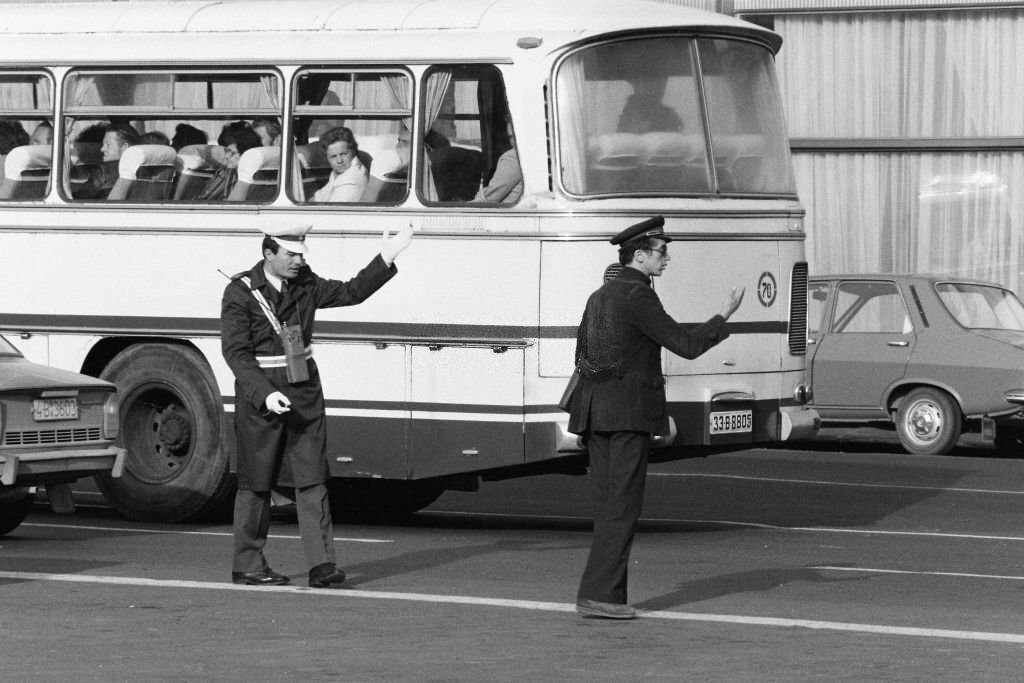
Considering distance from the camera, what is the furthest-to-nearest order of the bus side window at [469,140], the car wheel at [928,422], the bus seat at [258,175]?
the car wheel at [928,422] < the bus seat at [258,175] < the bus side window at [469,140]

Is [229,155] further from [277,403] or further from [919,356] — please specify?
[919,356]

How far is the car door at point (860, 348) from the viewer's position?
70.5 ft

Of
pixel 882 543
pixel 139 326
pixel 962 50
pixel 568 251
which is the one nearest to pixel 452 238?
pixel 568 251

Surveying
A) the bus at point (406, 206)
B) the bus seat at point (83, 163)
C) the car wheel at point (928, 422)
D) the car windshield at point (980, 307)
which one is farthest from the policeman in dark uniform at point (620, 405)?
the car windshield at point (980, 307)

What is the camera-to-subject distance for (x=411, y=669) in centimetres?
903

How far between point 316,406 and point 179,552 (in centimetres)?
201

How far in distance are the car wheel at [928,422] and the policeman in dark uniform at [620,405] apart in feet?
36.8

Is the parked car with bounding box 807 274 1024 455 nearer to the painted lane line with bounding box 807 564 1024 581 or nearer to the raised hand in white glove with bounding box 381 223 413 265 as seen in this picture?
the painted lane line with bounding box 807 564 1024 581

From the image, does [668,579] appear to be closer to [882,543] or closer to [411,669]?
[882,543]

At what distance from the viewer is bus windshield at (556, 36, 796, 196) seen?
44.7 ft

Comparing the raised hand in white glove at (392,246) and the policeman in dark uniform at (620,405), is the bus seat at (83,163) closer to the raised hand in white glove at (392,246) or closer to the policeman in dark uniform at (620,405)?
the raised hand in white glove at (392,246)

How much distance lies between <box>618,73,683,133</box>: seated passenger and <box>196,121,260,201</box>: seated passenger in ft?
8.05

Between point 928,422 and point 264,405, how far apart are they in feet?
37.5

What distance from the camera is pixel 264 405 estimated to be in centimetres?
1121
